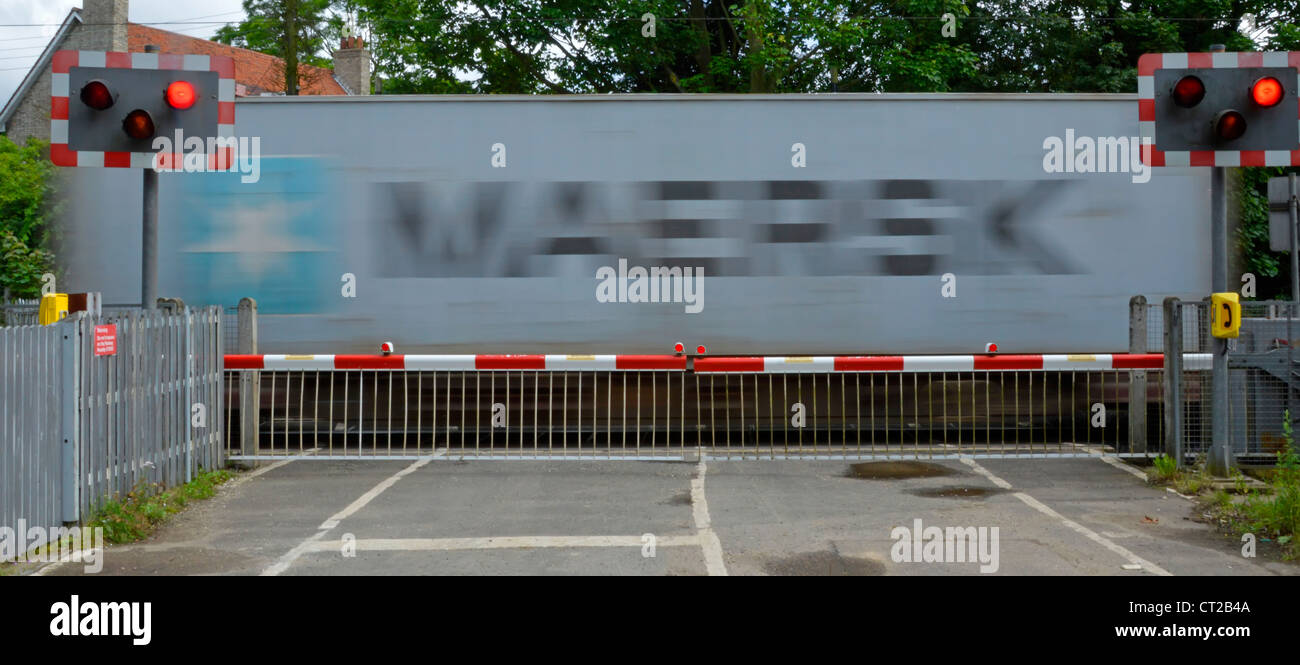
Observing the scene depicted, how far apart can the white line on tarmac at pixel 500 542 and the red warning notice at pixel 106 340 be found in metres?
1.96

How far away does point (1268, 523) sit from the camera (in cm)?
681

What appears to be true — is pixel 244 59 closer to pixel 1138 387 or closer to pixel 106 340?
pixel 106 340

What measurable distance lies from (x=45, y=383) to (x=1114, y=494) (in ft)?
23.9

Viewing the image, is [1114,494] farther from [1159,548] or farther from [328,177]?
[328,177]

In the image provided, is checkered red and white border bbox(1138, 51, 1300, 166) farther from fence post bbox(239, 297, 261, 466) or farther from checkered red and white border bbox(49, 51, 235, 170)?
fence post bbox(239, 297, 261, 466)

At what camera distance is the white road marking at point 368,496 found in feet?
23.8

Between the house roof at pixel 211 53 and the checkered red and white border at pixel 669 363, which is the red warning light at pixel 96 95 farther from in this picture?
the house roof at pixel 211 53

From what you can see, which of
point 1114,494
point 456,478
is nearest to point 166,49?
point 456,478

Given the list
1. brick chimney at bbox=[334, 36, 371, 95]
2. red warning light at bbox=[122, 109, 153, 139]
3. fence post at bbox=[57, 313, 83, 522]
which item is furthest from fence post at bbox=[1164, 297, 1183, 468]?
brick chimney at bbox=[334, 36, 371, 95]

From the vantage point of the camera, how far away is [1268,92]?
27.1 feet

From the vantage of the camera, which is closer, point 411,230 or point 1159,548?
point 1159,548
